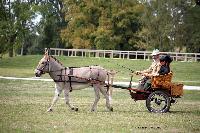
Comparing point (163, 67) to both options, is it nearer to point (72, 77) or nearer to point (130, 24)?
point (72, 77)

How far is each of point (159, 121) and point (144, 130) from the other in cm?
209

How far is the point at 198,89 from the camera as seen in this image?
33594 millimetres

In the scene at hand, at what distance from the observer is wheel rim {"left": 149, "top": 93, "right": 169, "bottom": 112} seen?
61.9 ft

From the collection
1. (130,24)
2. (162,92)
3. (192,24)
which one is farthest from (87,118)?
(130,24)

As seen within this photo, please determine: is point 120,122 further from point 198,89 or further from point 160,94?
point 198,89

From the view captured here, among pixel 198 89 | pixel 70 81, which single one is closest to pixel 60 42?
pixel 198 89

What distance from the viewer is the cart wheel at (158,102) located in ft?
61.7

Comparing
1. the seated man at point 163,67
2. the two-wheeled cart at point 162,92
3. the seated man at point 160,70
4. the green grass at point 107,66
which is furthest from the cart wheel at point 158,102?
the green grass at point 107,66

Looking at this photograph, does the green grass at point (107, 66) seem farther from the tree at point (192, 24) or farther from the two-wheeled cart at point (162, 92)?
the two-wheeled cart at point (162, 92)

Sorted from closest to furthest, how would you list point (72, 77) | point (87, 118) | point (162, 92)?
point (87, 118), point (162, 92), point (72, 77)

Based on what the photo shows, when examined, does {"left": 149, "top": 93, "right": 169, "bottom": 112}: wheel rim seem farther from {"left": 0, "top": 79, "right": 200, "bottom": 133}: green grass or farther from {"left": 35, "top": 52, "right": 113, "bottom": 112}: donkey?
{"left": 35, "top": 52, "right": 113, "bottom": 112}: donkey

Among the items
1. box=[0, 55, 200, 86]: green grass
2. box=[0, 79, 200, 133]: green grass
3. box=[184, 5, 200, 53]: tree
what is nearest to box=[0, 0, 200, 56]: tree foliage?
box=[184, 5, 200, 53]: tree

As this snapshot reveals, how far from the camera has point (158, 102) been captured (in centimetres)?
1900

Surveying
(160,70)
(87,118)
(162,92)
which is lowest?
(87,118)
